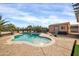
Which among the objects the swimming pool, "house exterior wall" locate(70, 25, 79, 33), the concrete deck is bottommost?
the concrete deck

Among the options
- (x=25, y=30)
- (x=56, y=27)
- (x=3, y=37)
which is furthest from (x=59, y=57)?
(x=3, y=37)

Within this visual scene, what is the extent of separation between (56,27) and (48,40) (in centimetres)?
28

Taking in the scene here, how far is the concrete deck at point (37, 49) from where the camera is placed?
9.84ft

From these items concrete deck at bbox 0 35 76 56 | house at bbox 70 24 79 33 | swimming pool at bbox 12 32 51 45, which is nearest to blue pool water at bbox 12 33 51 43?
swimming pool at bbox 12 32 51 45

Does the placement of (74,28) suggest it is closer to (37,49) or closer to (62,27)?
(62,27)

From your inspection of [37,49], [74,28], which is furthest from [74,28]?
[37,49]

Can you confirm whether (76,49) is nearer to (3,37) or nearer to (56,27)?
(56,27)

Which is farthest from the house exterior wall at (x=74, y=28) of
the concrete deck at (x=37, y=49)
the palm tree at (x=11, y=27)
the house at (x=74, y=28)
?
the palm tree at (x=11, y=27)

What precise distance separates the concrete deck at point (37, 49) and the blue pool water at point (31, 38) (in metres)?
0.11

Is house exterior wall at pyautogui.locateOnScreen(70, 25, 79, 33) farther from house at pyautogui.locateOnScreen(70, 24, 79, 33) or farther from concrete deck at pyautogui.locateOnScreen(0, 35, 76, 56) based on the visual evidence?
concrete deck at pyautogui.locateOnScreen(0, 35, 76, 56)

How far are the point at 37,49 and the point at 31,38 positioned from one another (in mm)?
226

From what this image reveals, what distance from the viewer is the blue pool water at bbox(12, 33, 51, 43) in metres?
3.06

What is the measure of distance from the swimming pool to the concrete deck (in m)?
0.09

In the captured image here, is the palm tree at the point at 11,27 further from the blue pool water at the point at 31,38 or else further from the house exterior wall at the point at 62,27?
the house exterior wall at the point at 62,27
